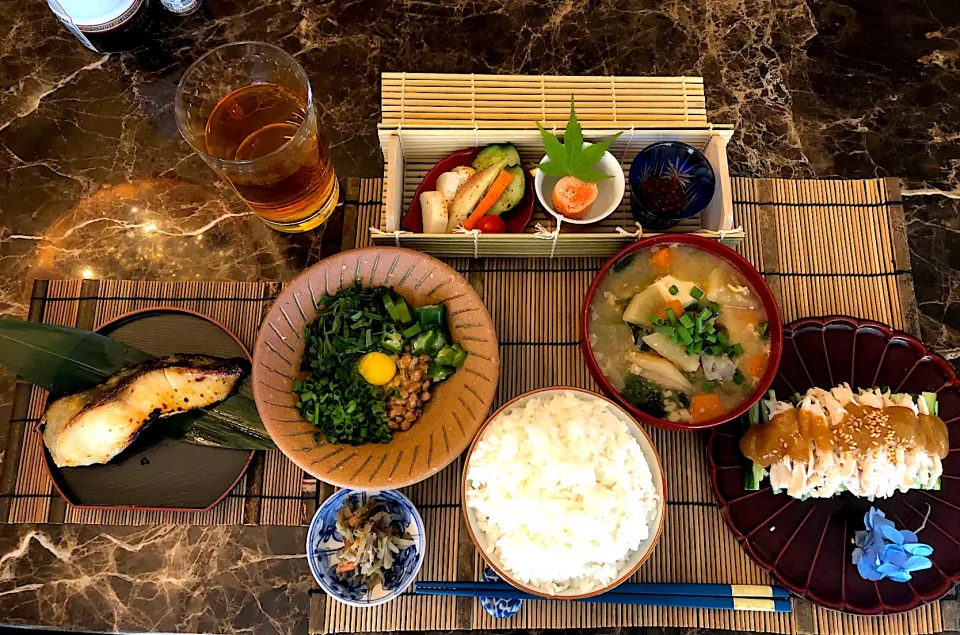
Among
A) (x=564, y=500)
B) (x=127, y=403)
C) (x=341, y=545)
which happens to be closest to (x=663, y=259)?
(x=564, y=500)

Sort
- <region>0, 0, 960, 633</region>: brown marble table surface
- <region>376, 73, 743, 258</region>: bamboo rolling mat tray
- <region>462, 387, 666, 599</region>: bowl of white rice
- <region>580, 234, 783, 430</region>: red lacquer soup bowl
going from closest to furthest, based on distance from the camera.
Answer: <region>462, 387, 666, 599</region>: bowl of white rice < <region>580, 234, 783, 430</region>: red lacquer soup bowl < <region>376, 73, 743, 258</region>: bamboo rolling mat tray < <region>0, 0, 960, 633</region>: brown marble table surface

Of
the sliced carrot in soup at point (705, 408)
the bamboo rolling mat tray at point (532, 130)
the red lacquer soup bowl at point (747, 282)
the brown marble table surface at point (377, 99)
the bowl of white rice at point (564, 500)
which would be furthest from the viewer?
the brown marble table surface at point (377, 99)

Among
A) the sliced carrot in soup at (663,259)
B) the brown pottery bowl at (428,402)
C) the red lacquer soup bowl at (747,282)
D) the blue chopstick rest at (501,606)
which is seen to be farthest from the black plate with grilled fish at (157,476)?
the sliced carrot in soup at (663,259)

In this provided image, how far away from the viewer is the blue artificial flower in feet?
6.24

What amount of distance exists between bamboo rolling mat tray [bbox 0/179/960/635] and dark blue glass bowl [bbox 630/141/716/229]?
0.28 metres

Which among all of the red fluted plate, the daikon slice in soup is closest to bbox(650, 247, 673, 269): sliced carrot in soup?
the daikon slice in soup

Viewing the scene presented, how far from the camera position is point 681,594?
206cm

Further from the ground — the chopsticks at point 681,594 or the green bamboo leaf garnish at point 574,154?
the green bamboo leaf garnish at point 574,154

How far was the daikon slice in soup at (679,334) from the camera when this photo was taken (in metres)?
2.09

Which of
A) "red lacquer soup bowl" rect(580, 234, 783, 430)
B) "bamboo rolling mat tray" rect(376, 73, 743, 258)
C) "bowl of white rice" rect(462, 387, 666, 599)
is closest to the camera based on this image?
"bowl of white rice" rect(462, 387, 666, 599)

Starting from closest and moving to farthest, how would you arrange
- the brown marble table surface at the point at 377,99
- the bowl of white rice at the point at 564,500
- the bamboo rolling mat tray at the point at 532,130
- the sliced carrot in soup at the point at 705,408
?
the bowl of white rice at the point at 564,500 → the sliced carrot in soup at the point at 705,408 → the bamboo rolling mat tray at the point at 532,130 → the brown marble table surface at the point at 377,99

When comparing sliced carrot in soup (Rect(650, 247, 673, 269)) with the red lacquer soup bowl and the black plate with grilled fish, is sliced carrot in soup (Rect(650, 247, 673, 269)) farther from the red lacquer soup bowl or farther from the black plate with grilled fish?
the black plate with grilled fish

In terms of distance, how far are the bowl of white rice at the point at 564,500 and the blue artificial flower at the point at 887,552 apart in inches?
27.0

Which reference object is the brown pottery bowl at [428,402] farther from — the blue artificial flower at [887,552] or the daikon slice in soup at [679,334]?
the blue artificial flower at [887,552]
